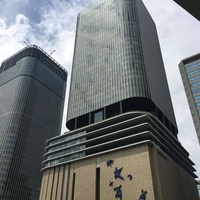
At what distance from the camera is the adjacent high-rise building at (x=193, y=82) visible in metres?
98.8

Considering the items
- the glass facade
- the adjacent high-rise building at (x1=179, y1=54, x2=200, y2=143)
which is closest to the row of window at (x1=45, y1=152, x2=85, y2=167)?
the glass facade

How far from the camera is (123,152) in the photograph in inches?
2923

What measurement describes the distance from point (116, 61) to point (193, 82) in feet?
118

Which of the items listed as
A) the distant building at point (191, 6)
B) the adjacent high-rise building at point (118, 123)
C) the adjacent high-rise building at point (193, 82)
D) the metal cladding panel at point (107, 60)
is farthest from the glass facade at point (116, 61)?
the distant building at point (191, 6)

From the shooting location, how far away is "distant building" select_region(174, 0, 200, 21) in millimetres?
8297

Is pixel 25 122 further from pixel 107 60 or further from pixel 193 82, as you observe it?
pixel 193 82

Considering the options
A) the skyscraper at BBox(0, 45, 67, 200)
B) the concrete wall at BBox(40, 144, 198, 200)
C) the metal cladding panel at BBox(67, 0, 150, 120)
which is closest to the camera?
the concrete wall at BBox(40, 144, 198, 200)

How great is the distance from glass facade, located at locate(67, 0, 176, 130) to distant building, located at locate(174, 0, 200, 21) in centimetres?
8207

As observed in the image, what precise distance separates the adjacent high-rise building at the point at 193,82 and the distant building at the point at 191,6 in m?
96.0

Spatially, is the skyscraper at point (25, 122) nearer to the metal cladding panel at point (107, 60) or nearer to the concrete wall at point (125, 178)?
the metal cladding panel at point (107, 60)

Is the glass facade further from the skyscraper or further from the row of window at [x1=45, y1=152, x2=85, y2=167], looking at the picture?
the skyscraper

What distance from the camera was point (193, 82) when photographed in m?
106

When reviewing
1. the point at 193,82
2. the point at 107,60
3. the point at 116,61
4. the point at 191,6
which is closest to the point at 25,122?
the point at 107,60

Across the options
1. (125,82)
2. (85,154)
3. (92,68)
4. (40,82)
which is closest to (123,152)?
(85,154)
